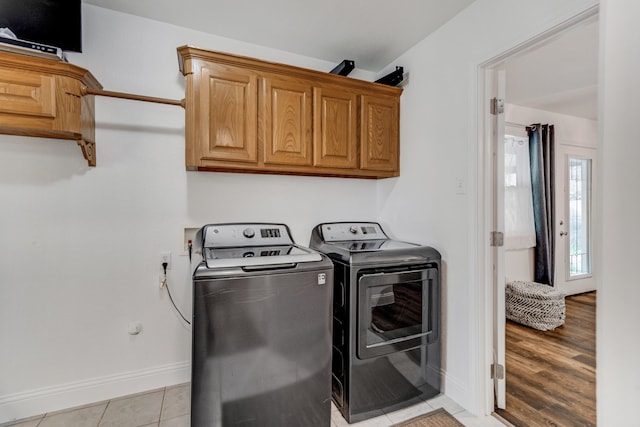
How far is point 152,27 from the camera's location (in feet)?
6.51

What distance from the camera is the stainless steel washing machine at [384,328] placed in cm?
173

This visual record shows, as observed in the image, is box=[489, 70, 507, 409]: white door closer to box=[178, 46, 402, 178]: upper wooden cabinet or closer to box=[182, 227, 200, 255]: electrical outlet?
box=[178, 46, 402, 178]: upper wooden cabinet

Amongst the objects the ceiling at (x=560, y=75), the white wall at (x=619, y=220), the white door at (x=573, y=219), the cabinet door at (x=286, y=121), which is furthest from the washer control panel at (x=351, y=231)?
the white door at (x=573, y=219)

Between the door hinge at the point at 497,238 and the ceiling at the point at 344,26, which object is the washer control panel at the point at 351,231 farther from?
the ceiling at the point at 344,26

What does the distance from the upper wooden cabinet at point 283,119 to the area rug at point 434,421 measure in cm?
162

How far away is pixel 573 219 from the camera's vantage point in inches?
164

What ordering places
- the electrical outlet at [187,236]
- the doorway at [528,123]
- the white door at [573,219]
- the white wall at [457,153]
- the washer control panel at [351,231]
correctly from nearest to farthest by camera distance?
1. the doorway at [528,123]
2. the white wall at [457,153]
3. the electrical outlet at [187,236]
4. the washer control panel at [351,231]
5. the white door at [573,219]

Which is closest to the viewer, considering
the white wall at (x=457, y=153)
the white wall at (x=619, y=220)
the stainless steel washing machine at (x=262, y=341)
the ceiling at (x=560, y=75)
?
the white wall at (x=619, y=220)

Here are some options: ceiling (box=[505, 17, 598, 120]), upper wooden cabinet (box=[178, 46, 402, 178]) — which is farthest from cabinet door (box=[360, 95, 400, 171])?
ceiling (box=[505, 17, 598, 120])

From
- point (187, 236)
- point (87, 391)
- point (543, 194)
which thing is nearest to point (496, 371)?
point (187, 236)

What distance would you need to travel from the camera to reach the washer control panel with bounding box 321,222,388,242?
7.82 feet

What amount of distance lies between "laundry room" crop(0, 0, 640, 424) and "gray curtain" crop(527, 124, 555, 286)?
234 centimetres

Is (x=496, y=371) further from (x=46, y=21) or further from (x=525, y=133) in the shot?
(x=46, y=21)

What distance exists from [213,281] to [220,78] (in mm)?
1235
